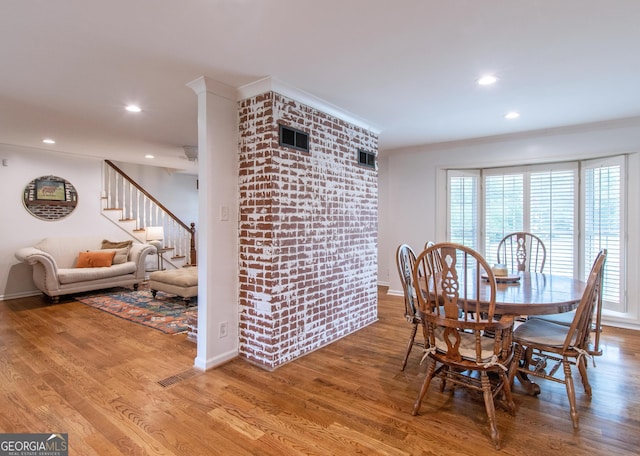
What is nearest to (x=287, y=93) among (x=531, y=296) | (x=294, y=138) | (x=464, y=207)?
(x=294, y=138)

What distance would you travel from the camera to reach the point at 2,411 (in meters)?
2.12

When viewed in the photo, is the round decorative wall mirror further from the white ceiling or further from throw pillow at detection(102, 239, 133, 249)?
the white ceiling

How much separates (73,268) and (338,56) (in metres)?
5.57

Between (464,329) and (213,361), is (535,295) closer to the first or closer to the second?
(464,329)

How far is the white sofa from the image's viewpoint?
4850 millimetres

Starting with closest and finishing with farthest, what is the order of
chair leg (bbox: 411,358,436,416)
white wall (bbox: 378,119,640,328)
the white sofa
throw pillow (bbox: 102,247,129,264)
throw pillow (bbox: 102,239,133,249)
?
1. chair leg (bbox: 411,358,436,416)
2. white wall (bbox: 378,119,640,328)
3. the white sofa
4. throw pillow (bbox: 102,247,129,264)
5. throw pillow (bbox: 102,239,133,249)

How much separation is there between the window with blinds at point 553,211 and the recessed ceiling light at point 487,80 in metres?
2.24

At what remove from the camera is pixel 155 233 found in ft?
21.2

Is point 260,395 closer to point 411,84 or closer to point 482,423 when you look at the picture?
point 482,423

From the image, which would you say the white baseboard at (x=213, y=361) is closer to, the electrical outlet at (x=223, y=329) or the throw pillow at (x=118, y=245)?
the electrical outlet at (x=223, y=329)

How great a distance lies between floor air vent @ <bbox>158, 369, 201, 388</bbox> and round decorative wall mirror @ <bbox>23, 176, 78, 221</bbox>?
4.67m

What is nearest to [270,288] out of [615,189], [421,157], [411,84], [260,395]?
[260,395]

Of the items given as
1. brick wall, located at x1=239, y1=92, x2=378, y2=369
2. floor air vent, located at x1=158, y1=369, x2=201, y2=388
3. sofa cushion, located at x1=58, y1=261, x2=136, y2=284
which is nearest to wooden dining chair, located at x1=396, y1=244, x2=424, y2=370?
brick wall, located at x1=239, y1=92, x2=378, y2=369

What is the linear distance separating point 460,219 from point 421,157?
1.11m
